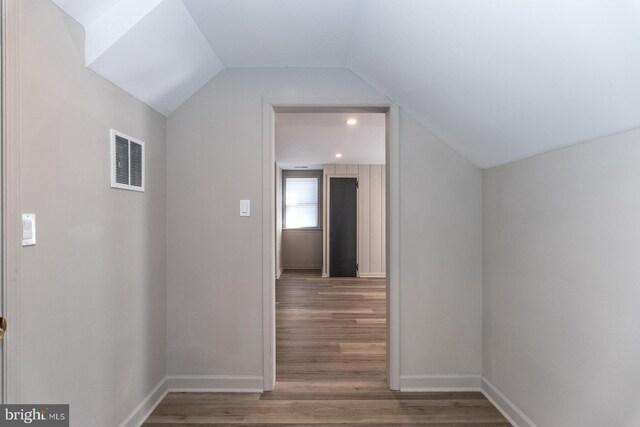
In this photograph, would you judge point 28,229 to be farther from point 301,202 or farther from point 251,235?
point 301,202

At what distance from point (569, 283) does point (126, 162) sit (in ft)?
7.76

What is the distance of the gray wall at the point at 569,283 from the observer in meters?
1.33

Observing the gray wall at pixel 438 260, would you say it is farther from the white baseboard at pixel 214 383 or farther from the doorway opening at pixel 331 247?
the white baseboard at pixel 214 383

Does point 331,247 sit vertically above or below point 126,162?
below

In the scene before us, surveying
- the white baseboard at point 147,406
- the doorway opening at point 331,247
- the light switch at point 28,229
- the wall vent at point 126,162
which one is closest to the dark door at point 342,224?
the doorway opening at point 331,247

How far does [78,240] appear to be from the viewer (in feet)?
5.00

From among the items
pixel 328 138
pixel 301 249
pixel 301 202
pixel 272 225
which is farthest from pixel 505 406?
pixel 301 202

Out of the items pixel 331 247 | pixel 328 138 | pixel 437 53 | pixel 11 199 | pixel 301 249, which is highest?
pixel 328 138

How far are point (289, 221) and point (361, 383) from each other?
5.50 m

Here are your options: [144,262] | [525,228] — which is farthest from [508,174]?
[144,262]

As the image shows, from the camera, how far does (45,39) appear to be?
1.32 meters

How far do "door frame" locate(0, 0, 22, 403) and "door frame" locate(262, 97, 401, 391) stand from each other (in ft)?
4.59

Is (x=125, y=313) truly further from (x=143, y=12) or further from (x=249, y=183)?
(x=143, y=12)

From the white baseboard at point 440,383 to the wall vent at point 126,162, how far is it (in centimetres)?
218
